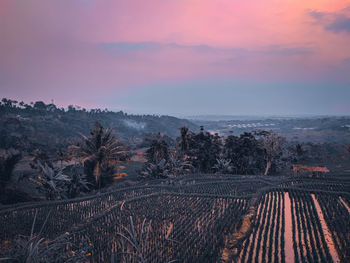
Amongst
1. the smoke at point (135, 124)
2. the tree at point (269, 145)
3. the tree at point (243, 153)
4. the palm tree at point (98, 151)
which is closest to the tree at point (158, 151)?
the palm tree at point (98, 151)

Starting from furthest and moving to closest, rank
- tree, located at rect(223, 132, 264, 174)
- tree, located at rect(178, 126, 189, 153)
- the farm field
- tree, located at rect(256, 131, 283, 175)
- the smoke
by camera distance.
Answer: the smoke → tree, located at rect(256, 131, 283, 175) → tree, located at rect(223, 132, 264, 174) → tree, located at rect(178, 126, 189, 153) → the farm field

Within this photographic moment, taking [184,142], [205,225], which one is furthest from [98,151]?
[205,225]

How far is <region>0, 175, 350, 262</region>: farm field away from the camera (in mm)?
8391

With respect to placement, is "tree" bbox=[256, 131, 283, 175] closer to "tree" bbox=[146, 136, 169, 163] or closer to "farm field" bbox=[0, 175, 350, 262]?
"tree" bbox=[146, 136, 169, 163]

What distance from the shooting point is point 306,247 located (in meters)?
8.27

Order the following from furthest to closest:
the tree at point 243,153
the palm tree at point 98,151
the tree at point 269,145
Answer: the tree at point 269,145 < the tree at point 243,153 < the palm tree at point 98,151

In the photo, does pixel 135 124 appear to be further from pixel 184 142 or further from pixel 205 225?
pixel 205 225

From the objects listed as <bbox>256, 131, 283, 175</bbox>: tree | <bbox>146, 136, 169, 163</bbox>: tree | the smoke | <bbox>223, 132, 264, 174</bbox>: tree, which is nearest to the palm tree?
<bbox>146, 136, 169, 163</bbox>: tree

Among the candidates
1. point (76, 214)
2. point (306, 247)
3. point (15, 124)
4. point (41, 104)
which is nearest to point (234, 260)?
point (306, 247)

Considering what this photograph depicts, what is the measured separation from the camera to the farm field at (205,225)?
8.39m

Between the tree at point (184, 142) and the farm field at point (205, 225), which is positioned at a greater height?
the tree at point (184, 142)

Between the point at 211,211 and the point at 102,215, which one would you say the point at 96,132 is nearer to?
the point at 102,215

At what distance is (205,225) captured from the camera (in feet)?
35.9

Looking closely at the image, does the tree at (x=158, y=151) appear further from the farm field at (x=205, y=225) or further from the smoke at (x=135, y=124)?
the smoke at (x=135, y=124)
